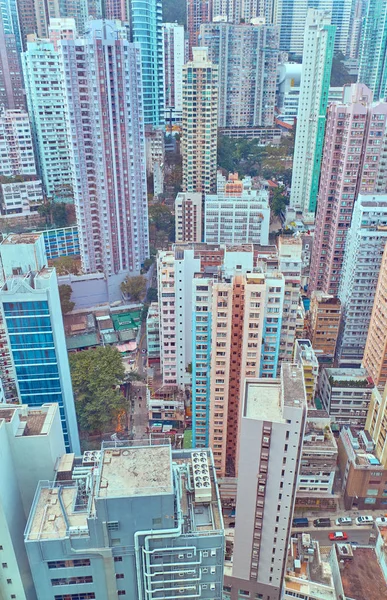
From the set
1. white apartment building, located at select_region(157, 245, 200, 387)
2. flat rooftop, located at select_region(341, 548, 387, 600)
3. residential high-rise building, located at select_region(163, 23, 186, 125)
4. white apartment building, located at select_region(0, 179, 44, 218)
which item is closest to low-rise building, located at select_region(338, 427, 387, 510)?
flat rooftop, located at select_region(341, 548, 387, 600)

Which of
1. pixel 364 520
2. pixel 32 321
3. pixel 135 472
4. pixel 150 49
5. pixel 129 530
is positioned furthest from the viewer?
pixel 150 49

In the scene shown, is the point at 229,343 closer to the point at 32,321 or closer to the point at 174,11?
the point at 32,321

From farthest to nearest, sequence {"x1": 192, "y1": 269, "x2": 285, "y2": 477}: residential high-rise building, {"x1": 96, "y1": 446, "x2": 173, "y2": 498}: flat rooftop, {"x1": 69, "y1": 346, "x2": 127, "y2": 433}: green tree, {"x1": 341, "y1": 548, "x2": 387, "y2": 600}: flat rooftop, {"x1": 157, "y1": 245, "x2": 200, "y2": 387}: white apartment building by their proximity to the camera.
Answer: {"x1": 157, "y1": 245, "x2": 200, "y2": 387}: white apartment building, {"x1": 69, "y1": 346, "x2": 127, "y2": 433}: green tree, {"x1": 192, "y1": 269, "x2": 285, "y2": 477}: residential high-rise building, {"x1": 341, "y1": 548, "x2": 387, "y2": 600}: flat rooftop, {"x1": 96, "y1": 446, "x2": 173, "y2": 498}: flat rooftop

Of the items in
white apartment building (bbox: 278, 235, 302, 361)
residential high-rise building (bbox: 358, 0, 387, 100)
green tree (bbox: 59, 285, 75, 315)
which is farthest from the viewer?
residential high-rise building (bbox: 358, 0, 387, 100)

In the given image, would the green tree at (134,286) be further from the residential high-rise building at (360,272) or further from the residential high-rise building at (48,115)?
the residential high-rise building at (48,115)

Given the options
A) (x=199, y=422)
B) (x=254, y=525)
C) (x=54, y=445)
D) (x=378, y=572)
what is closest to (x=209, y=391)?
(x=199, y=422)

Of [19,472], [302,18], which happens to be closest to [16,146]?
[19,472]

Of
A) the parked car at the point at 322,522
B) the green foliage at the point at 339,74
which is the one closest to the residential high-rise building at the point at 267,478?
the parked car at the point at 322,522

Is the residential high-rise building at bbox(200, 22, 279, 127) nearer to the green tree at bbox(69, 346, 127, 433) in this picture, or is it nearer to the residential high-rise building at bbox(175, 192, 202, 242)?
the residential high-rise building at bbox(175, 192, 202, 242)
